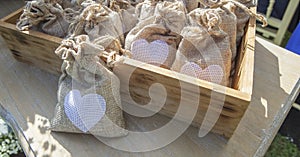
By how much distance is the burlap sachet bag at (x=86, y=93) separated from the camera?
0.50 m

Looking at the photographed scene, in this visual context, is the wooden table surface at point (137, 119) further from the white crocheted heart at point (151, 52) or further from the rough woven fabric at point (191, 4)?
the rough woven fabric at point (191, 4)

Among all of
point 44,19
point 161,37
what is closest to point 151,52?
point 161,37

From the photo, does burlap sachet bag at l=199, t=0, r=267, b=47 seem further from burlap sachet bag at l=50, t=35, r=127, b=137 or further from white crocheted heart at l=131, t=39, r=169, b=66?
burlap sachet bag at l=50, t=35, r=127, b=137

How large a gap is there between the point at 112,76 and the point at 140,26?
0.45ft

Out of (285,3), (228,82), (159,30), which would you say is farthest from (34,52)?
(285,3)

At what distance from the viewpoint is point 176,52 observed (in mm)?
561

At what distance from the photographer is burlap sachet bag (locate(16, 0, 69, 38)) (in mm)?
596

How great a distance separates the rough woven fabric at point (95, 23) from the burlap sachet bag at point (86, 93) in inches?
2.0

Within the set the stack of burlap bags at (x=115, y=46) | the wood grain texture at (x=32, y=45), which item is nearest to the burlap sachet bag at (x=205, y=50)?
the stack of burlap bags at (x=115, y=46)

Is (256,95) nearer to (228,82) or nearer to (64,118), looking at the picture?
(228,82)

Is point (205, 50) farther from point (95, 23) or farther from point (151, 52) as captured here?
point (95, 23)

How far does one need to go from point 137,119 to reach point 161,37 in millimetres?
181

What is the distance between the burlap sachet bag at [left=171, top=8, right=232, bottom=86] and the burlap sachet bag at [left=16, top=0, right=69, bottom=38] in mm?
276

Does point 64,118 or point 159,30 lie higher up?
point 159,30
